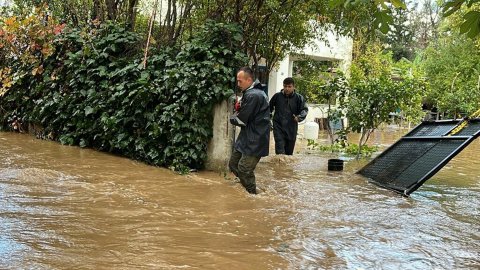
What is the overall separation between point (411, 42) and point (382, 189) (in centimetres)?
4740

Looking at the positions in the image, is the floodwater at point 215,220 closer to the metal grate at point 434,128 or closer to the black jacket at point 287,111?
the metal grate at point 434,128

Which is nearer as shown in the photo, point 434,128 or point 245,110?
point 245,110

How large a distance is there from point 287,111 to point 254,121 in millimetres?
2646

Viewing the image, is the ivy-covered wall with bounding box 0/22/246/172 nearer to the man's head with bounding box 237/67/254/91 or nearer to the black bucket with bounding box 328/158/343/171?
the man's head with bounding box 237/67/254/91

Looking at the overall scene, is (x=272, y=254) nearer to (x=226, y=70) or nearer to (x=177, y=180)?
(x=177, y=180)

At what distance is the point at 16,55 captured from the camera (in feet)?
37.7

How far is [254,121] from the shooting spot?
6504mm

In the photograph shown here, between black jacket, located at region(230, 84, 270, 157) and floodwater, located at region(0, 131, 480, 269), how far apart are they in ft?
2.09

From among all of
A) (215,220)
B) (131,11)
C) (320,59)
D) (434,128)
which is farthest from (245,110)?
(320,59)

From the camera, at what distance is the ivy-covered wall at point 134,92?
7.91 m

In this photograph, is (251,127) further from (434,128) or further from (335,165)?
(434,128)

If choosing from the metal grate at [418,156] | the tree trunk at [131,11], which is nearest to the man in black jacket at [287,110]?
the metal grate at [418,156]

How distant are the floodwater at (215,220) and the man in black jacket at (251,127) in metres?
0.36

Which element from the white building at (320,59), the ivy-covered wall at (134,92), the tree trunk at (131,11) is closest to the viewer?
the ivy-covered wall at (134,92)
